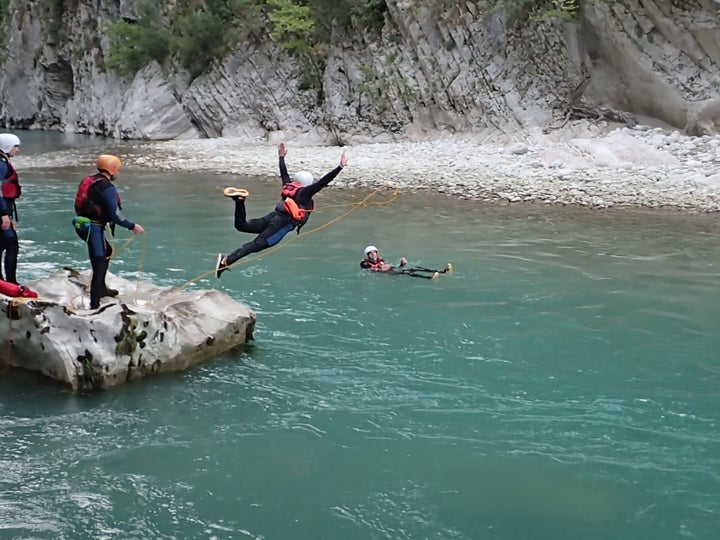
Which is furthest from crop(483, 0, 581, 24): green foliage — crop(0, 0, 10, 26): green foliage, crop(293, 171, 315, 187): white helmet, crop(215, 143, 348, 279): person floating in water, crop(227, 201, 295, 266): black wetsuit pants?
crop(0, 0, 10, 26): green foliage

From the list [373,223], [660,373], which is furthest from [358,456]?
[373,223]

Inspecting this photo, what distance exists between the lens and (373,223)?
15.8 meters

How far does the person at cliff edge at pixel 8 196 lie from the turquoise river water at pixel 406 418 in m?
1.44

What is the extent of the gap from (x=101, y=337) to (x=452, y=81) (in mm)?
22001

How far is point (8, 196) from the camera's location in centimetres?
767

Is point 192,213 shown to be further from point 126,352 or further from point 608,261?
point 126,352

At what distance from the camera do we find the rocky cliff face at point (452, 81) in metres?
21.3

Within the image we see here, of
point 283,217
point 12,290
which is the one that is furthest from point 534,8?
point 12,290

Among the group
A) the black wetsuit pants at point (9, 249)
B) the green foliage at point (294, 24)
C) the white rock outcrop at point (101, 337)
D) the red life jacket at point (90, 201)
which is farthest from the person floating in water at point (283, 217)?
the green foliage at point (294, 24)

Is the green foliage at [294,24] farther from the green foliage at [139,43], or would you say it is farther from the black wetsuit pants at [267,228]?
the black wetsuit pants at [267,228]

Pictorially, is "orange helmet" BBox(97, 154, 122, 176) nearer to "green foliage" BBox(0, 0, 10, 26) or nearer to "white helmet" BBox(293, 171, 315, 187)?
"white helmet" BBox(293, 171, 315, 187)

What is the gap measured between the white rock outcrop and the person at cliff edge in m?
0.39

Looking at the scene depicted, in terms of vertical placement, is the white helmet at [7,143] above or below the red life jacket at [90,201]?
above

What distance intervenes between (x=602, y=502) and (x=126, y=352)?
14.2 feet
